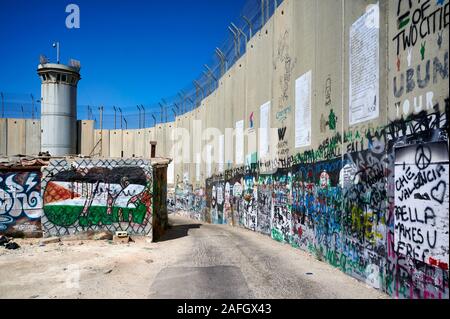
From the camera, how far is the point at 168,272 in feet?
27.4

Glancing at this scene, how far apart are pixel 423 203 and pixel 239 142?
12890mm

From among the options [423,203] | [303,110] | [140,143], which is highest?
[140,143]

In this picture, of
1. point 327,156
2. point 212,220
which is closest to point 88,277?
point 327,156

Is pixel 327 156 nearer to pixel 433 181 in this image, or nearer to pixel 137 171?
pixel 433 181

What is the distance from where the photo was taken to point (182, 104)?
32.6 meters

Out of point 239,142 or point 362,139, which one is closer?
point 362,139

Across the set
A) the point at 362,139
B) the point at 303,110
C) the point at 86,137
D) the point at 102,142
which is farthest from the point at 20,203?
the point at 102,142

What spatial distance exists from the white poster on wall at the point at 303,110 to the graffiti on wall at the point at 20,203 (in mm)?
8134

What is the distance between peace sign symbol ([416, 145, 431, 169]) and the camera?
5.61 m

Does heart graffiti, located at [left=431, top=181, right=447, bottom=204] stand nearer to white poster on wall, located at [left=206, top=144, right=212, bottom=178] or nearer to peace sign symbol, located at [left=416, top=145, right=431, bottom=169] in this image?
peace sign symbol, located at [left=416, top=145, right=431, bottom=169]

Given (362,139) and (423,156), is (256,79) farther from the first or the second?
(423,156)

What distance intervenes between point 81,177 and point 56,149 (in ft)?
85.3

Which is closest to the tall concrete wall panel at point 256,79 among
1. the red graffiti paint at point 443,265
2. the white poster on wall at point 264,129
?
the white poster on wall at point 264,129

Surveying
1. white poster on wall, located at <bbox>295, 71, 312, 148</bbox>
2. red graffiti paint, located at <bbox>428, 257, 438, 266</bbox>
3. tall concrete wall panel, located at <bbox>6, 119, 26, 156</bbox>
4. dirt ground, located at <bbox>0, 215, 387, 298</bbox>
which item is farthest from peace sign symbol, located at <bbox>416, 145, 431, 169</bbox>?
tall concrete wall panel, located at <bbox>6, 119, 26, 156</bbox>
